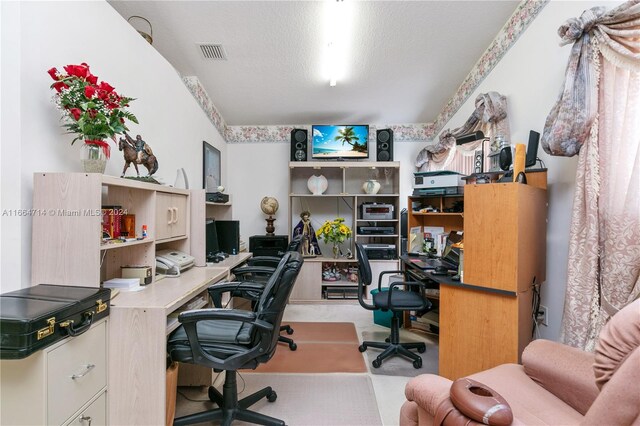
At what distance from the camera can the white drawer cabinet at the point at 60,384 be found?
948 millimetres

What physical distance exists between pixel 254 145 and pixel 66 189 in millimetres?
3122

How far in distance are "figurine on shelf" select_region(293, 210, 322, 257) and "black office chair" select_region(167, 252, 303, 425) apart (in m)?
2.33

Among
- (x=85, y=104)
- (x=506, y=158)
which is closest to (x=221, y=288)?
(x=85, y=104)

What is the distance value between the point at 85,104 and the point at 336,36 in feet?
6.53

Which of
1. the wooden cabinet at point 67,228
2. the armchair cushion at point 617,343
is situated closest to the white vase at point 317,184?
the wooden cabinet at point 67,228

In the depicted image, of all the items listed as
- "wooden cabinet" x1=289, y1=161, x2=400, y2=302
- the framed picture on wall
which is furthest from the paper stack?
"wooden cabinet" x1=289, y1=161, x2=400, y2=302

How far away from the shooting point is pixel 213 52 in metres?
2.65

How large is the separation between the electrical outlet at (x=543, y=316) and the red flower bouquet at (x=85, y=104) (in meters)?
2.90

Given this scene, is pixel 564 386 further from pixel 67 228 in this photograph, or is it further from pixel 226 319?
pixel 67 228

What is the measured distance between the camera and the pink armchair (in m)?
0.75

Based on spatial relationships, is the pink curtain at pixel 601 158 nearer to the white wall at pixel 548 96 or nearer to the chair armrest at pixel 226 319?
the white wall at pixel 548 96

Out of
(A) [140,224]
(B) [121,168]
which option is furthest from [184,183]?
(A) [140,224]

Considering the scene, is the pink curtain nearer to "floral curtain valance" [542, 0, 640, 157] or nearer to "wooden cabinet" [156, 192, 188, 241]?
"floral curtain valance" [542, 0, 640, 157]

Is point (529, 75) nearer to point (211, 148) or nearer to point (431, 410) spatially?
point (431, 410)
